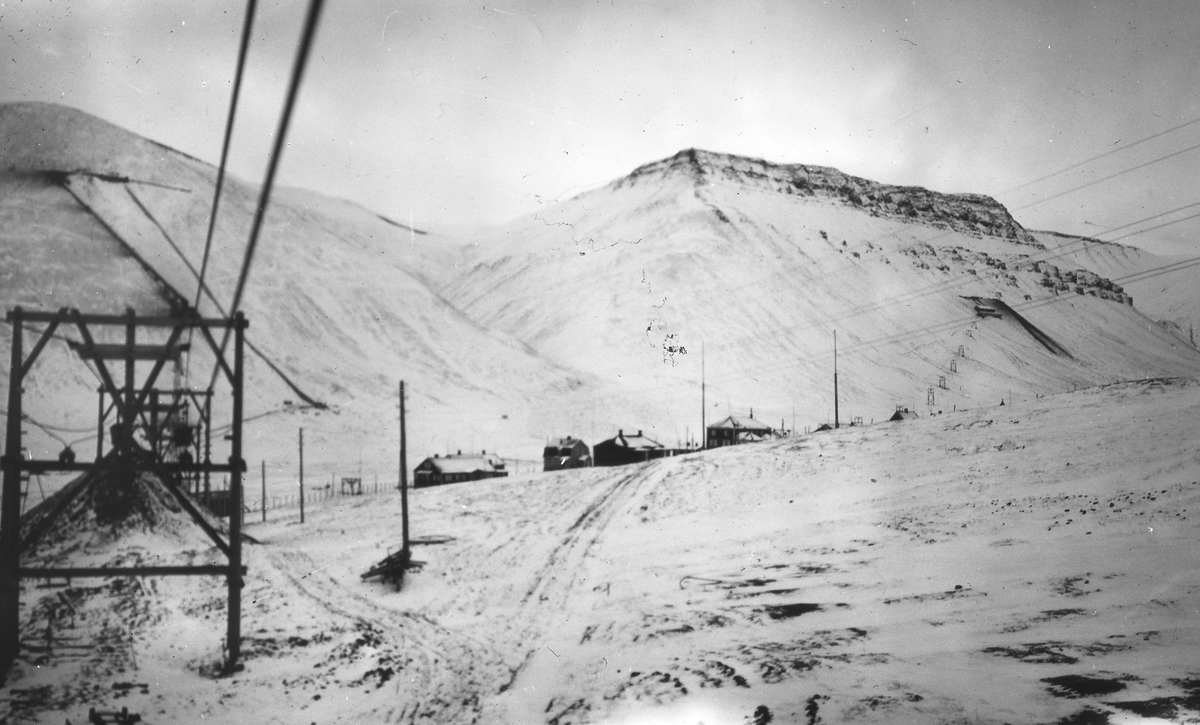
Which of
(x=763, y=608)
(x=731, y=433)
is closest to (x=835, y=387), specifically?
(x=731, y=433)

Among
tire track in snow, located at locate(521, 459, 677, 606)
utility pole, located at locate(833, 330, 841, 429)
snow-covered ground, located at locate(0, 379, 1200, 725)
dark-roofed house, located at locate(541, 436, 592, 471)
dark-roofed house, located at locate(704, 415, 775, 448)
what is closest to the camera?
snow-covered ground, located at locate(0, 379, 1200, 725)

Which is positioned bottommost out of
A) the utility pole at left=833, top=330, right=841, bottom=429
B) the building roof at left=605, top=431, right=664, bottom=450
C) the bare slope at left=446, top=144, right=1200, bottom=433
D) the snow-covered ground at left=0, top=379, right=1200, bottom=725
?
the snow-covered ground at left=0, top=379, right=1200, bottom=725

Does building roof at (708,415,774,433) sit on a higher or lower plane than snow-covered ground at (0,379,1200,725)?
higher

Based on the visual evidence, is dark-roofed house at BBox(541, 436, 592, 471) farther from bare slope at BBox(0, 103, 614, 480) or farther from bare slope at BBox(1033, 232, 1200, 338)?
bare slope at BBox(1033, 232, 1200, 338)

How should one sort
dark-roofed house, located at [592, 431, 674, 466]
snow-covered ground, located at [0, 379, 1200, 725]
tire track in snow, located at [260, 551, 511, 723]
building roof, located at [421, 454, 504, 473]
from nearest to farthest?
snow-covered ground, located at [0, 379, 1200, 725] < tire track in snow, located at [260, 551, 511, 723] < building roof, located at [421, 454, 504, 473] < dark-roofed house, located at [592, 431, 674, 466]

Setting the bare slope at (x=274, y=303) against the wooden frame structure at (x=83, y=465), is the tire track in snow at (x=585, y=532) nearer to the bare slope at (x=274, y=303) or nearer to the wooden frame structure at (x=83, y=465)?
the wooden frame structure at (x=83, y=465)

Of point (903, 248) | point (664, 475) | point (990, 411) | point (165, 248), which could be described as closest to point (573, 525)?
point (664, 475)

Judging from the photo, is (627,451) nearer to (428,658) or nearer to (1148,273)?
(1148,273)

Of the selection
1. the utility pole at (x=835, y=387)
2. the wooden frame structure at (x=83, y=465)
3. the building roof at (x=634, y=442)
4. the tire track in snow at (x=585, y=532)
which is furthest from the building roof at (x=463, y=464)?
the wooden frame structure at (x=83, y=465)

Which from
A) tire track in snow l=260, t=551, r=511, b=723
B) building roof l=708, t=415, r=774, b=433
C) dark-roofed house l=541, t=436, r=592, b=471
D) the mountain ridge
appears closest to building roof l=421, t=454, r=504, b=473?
dark-roofed house l=541, t=436, r=592, b=471
